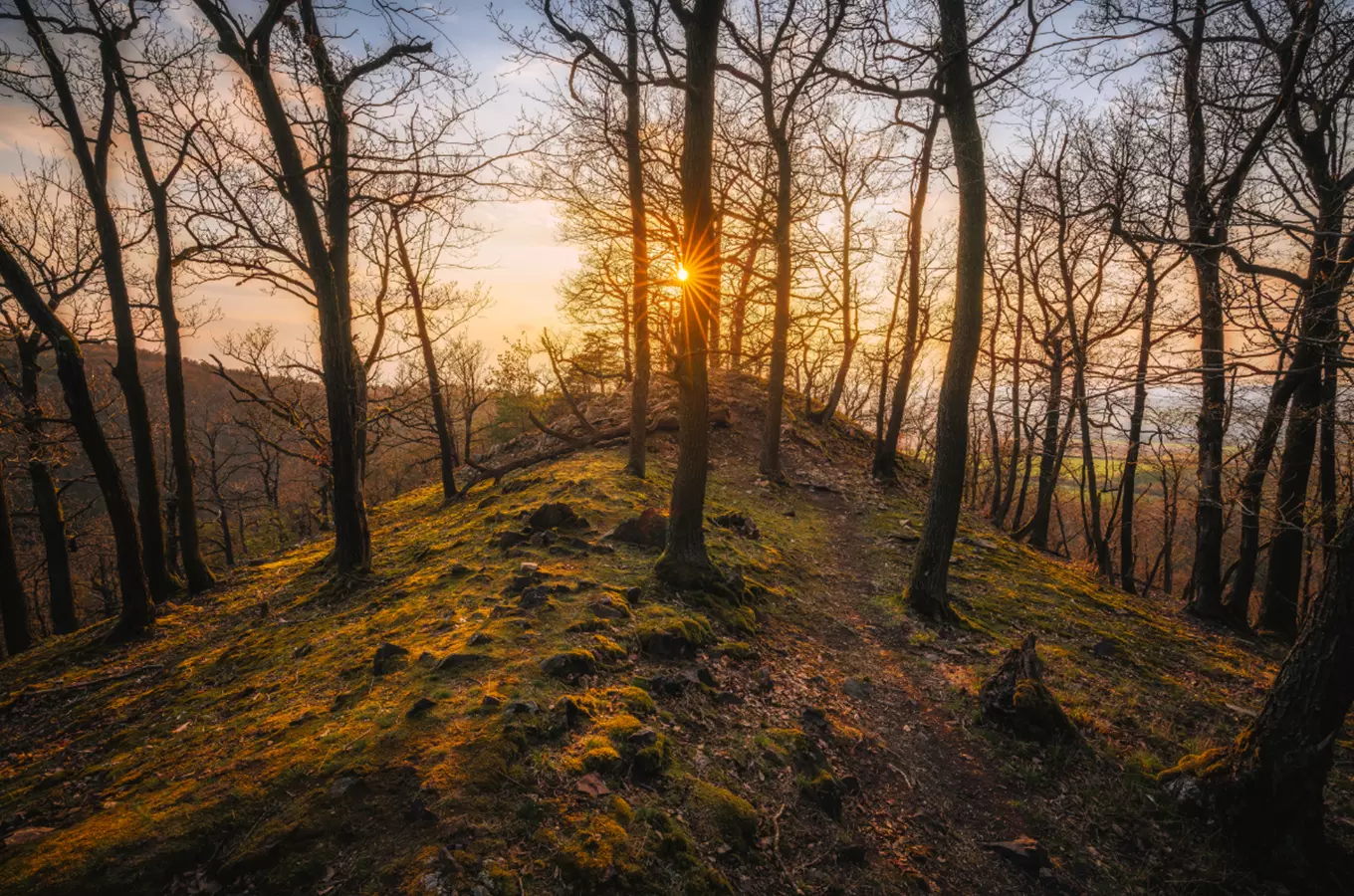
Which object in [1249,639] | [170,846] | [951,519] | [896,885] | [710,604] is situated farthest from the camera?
[1249,639]

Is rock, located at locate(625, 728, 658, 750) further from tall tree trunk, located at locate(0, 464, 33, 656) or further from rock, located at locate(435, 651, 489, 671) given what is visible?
tall tree trunk, located at locate(0, 464, 33, 656)

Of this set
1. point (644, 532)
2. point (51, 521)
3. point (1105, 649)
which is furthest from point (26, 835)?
point (51, 521)

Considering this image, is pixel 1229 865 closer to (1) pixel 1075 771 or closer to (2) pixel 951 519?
(1) pixel 1075 771

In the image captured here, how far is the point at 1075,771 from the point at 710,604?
13.0 feet

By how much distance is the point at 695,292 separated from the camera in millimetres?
6574

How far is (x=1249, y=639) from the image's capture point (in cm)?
997

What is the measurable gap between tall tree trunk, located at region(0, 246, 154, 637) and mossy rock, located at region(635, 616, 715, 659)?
25.6 ft

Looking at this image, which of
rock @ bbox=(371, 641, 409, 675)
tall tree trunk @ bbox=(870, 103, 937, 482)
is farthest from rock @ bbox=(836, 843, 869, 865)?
tall tree trunk @ bbox=(870, 103, 937, 482)

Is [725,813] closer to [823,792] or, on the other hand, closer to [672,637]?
[823,792]

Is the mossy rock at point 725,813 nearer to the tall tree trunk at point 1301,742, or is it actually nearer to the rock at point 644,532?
the tall tree trunk at point 1301,742

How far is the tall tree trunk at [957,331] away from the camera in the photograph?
271 inches

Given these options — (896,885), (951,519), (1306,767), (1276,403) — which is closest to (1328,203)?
(1276,403)

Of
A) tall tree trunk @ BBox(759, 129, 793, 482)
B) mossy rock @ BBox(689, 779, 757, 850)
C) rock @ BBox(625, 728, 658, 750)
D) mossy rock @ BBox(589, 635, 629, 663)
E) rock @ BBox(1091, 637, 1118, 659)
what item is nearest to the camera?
mossy rock @ BBox(689, 779, 757, 850)

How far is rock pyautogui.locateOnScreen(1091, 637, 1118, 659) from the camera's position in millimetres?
7487
